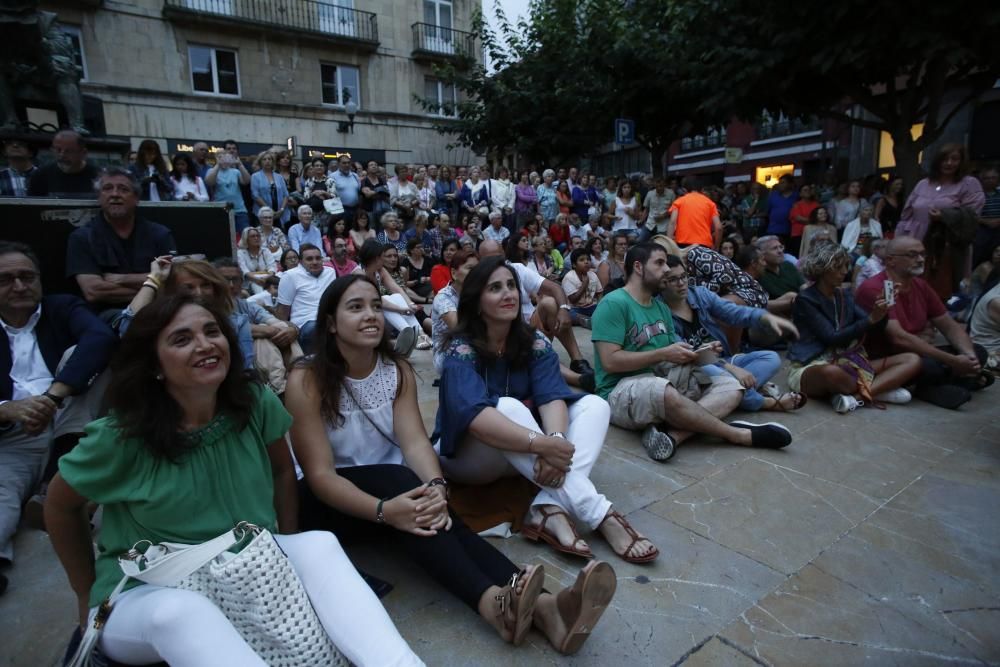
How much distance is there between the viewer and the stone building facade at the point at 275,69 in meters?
15.9

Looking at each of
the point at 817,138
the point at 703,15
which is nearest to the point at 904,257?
the point at 703,15

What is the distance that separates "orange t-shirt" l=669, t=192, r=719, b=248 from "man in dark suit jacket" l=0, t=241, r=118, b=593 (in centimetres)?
593

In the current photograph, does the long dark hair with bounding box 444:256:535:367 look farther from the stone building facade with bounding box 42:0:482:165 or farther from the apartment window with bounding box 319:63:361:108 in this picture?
the apartment window with bounding box 319:63:361:108

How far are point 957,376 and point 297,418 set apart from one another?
493 centimetres

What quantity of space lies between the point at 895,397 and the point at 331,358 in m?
4.27

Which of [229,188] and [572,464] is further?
[229,188]

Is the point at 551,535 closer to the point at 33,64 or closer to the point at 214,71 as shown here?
the point at 33,64

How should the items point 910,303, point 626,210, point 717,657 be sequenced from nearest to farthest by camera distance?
point 717,657 → point 910,303 → point 626,210

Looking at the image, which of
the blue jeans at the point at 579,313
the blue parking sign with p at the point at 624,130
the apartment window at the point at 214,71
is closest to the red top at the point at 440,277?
the blue jeans at the point at 579,313

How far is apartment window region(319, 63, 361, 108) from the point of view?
19.7 metres

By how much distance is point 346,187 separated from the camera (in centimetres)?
1009

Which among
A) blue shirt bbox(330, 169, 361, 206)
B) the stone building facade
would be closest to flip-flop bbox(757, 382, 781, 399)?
blue shirt bbox(330, 169, 361, 206)

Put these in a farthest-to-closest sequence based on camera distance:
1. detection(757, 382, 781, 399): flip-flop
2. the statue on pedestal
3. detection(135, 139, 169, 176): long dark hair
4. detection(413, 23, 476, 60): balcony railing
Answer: detection(413, 23, 476, 60): balcony railing < detection(135, 139, 169, 176): long dark hair < the statue on pedestal < detection(757, 382, 781, 399): flip-flop

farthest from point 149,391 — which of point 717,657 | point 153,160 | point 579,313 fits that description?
point 153,160
